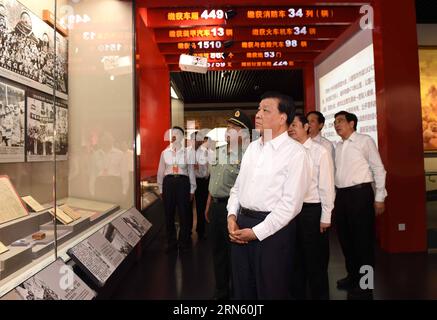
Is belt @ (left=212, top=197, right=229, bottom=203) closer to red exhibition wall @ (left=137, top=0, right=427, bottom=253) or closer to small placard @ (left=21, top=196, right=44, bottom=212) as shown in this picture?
small placard @ (left=21, top=196, right=44, bottom=212)

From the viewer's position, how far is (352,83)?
5441 millimetres

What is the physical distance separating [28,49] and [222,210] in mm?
2063

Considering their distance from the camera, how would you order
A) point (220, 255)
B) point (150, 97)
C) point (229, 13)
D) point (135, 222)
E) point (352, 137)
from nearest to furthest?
point (220, 255) → point (352, 137) → point (135, 222) → point (229, 13) → point (150, 97)

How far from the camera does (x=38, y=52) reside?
9.95 ft

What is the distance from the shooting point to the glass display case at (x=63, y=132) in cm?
251

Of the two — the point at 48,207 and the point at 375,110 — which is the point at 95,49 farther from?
the point at 375,110

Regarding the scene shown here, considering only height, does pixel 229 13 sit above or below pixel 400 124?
above

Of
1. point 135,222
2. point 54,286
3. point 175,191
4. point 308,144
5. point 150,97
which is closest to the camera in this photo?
point 54,286

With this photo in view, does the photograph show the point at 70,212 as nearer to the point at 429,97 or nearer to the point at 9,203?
the point at 9,203

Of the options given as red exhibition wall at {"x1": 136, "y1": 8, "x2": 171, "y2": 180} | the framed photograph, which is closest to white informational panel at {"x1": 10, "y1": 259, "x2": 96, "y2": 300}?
red exhibition wall at {"x1": 136, "y1": 8, "x2": 171, "y2": 180}

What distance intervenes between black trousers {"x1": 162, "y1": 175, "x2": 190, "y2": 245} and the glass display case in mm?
427

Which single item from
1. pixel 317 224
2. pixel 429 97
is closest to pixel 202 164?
pixel 317 224

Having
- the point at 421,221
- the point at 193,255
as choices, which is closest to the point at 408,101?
the point at 421,221
